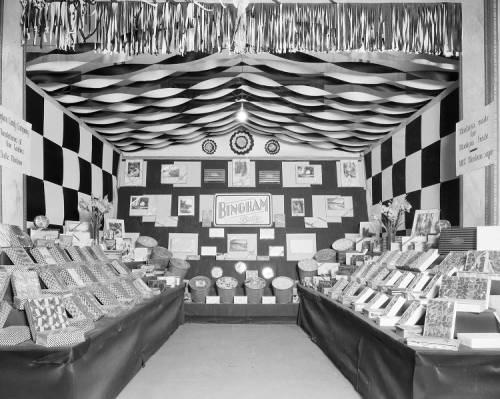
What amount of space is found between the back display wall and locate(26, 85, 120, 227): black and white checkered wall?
45.4 inches

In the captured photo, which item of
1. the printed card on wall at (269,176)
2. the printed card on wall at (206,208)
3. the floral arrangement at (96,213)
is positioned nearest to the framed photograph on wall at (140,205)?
the printed card on wall at (206,208)

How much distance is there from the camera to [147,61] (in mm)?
4816

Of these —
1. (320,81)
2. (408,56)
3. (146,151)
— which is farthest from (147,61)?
(146,151)

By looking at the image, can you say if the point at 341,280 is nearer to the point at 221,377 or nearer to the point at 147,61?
the point at 221,377

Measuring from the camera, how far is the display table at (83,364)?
2.51 meters

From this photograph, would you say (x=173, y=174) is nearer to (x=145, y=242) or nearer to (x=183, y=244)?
(x=183, y=244)

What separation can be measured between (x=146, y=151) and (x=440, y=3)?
544 centimetres

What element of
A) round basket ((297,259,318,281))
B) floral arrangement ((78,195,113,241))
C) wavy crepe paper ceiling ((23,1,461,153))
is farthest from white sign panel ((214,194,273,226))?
floral arrangement ((78,195,113,241))

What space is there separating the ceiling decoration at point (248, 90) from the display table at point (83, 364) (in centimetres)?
235

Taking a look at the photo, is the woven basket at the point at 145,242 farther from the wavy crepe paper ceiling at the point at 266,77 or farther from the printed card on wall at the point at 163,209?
the wavy crepe paper ceiling at the point at 266,77

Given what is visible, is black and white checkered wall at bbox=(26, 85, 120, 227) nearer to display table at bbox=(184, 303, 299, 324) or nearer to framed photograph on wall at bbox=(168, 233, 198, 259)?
framed photograph on wall at bbox=(168, 233, 198, 259)

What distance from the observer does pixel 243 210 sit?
797 cm

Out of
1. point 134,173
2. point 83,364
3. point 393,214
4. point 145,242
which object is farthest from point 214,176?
point 83,364

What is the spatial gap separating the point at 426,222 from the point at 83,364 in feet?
11.3
